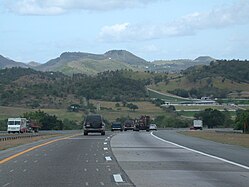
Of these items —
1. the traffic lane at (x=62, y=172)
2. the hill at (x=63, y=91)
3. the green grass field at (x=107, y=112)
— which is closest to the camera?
the traffic lane at (x=62, y=172)

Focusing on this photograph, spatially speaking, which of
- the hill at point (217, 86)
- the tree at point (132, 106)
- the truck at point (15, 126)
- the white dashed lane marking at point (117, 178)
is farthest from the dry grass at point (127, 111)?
the white dashed lane marking at point (117, 178)

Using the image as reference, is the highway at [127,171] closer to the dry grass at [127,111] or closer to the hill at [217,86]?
the dry grass at [127,111]

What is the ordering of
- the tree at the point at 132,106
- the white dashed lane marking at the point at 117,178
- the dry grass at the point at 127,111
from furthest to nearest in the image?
1. the tree at the point at 132,106
2. the dry grass at the point at 127,111
3. the white dashed lane marking at the point at 117,178

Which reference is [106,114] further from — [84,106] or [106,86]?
[106,86]

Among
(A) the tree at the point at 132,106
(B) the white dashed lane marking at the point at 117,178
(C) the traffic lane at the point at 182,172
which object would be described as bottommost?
(B) the white dashed lane marking at the point at 117,178

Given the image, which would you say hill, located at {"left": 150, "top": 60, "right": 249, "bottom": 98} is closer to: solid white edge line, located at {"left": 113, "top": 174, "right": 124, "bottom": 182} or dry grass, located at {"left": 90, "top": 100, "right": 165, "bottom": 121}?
dry grass, located at {"left": 90, "top": 100, "right": 165, "bottom": 121}

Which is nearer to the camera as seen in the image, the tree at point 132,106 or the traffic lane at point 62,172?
the traffic lane at point 62,172

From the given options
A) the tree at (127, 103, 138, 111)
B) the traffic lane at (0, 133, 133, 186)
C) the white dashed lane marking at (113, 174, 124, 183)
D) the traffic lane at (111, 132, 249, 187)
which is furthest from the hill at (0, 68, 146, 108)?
the white dashed lane marking at (113, 174, 124, 183)

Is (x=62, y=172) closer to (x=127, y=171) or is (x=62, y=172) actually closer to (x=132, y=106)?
(x=127, y=171)

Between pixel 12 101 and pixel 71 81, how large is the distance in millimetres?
43815

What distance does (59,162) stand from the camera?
22.0 metres

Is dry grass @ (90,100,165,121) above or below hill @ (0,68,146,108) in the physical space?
below

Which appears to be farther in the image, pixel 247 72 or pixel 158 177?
pixel 247 72

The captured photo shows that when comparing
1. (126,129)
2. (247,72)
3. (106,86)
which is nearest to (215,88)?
(247,72)
